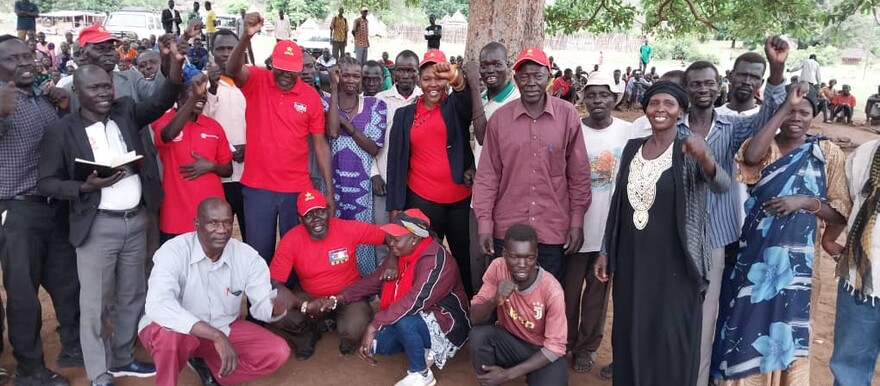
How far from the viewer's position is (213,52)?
4.68 meters

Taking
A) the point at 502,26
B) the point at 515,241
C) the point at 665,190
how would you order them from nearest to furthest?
the point at 665,190
the point at 515,241
the point at 502,26

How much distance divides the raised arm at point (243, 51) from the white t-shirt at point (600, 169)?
196 cm

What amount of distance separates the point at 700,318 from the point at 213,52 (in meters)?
3.69

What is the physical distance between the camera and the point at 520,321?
11.6 feet

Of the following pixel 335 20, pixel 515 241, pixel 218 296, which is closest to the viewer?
pixel 515 241

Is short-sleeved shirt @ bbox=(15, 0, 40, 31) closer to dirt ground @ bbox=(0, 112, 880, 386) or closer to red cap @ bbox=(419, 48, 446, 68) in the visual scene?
dirt ground @ bbox=(0, 112, 880, 386)

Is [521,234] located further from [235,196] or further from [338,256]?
[235,196]

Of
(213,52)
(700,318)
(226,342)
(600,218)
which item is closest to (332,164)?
(213,52)

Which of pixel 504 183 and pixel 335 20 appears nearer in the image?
pixel 504 183

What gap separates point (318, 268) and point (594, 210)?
1770mm

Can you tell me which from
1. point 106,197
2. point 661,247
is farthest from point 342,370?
point 661,247

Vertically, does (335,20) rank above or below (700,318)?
above

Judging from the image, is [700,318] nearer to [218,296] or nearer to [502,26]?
[218,296]

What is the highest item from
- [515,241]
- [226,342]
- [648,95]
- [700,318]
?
[648,95]
